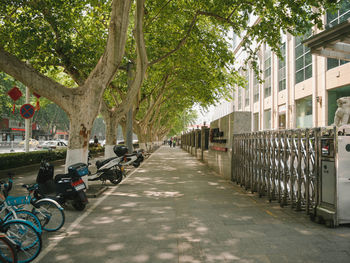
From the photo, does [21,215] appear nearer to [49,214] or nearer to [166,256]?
[49,214]

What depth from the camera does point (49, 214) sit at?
4.90 meters

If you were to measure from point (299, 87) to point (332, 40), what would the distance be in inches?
722

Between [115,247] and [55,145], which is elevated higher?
[55,145]

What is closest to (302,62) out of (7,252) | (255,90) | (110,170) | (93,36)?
(255,90)

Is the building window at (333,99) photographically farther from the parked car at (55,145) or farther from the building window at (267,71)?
the parked car at (55,145)

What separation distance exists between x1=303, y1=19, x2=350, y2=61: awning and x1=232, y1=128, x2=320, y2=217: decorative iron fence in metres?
2.57

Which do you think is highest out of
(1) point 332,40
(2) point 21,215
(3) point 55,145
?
(1) point 332,40

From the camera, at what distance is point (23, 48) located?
36.5 ft

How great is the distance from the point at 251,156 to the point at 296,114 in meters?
18.8

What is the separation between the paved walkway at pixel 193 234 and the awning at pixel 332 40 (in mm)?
4067

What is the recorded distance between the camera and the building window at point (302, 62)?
73.6 feet

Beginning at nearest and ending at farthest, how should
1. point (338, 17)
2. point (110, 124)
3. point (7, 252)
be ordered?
1. point (7, 252)
2. point (110, 124)
3. point (338, 17)

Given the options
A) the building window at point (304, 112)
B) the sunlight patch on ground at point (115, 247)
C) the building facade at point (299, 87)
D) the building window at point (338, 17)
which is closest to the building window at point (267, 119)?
the building facade at point (299, 87)

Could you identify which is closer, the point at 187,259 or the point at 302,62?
the point at 187,259
